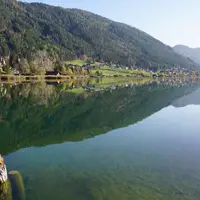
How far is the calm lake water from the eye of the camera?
2709cm

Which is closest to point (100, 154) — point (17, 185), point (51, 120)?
point (17, 185)

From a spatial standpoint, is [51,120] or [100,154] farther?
[51,120]

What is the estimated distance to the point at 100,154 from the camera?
39719mm

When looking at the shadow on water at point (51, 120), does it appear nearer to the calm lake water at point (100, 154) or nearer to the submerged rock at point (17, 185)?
the calm lake water at point (100, 154)

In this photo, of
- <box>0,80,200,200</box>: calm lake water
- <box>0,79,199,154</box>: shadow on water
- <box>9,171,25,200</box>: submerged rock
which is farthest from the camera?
<box>0,79,199,154</box>: shadow on water

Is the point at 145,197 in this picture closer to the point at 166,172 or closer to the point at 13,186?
the point at 166,172

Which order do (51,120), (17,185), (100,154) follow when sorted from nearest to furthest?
(17,185) → (100,154) → (51,120)

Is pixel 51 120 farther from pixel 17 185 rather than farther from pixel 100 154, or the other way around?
pixel 17 185

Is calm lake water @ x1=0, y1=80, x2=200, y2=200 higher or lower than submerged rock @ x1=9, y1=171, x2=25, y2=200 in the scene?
lower

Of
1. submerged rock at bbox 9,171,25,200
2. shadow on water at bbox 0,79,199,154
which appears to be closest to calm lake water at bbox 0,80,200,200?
shadow on water at bbox 0,79,199,154

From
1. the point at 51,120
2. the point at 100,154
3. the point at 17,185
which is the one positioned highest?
the point at 17,185

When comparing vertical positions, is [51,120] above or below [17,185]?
below

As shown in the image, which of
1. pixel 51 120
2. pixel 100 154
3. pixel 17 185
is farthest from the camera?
pixel 51 120

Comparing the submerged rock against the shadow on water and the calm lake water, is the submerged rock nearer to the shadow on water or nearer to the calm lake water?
the calm lake water
